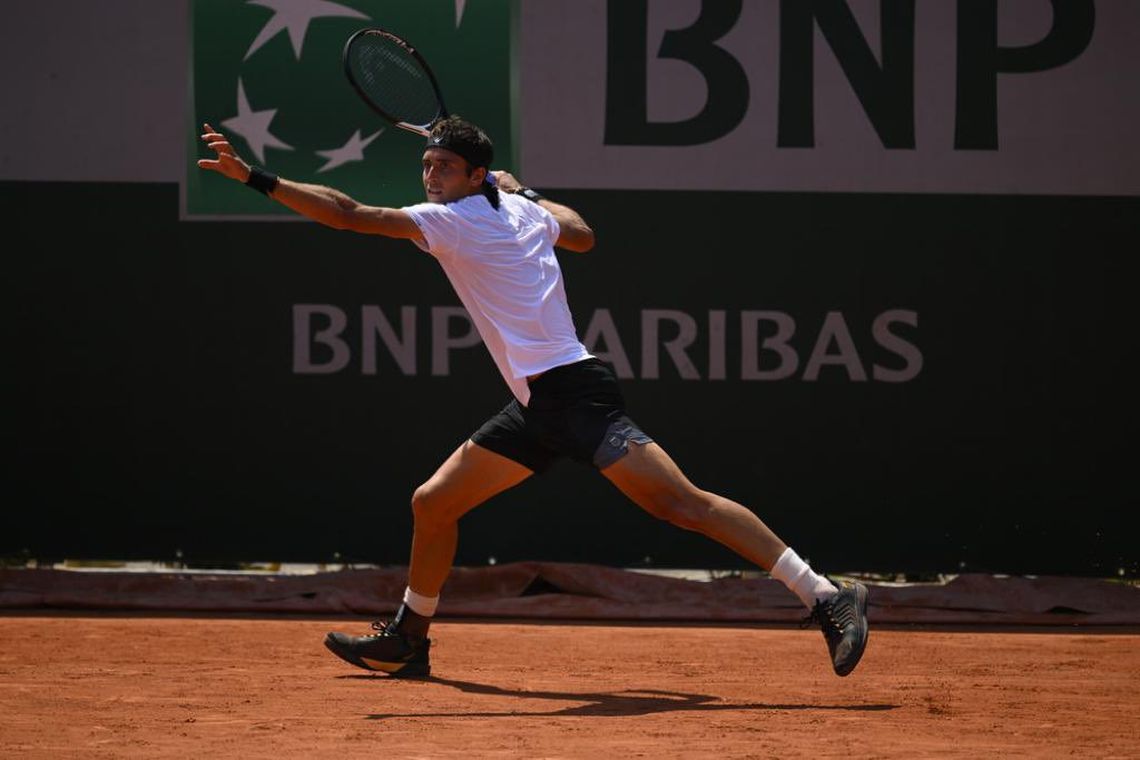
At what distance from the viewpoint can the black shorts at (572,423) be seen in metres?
4.87

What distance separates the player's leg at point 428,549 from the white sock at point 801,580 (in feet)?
2.65

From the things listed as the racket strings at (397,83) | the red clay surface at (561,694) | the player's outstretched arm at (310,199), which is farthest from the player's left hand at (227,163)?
the red clay surface at (561,694)

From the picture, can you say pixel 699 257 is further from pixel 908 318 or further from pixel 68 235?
pixel 68 235

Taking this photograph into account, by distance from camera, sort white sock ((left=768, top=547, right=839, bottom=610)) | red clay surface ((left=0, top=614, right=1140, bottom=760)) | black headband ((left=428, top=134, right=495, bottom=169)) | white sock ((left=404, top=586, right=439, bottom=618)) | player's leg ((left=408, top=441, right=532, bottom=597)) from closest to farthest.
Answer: red clay surface ((left=0, top=614, right=1140, bottom=760)) → white sock ((left=768, top=547, right=839, bottom=610)) → black headband ((left=428, top=134, right=495, bottom=169)) → player's leg ((left=408, top=441, right=532, bottom=597)) → white sock ((left=404, top=586, right=439, bottom=618))

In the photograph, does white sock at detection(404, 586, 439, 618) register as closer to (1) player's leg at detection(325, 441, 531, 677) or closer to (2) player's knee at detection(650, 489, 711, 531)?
(1) player's leg at detection(325, 441, 531, 677)

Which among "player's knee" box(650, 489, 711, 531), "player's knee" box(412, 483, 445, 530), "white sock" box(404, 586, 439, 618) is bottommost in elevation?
"white sock" box(404, 586, 439, 618)

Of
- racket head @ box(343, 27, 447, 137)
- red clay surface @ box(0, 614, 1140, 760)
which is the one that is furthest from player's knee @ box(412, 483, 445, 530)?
racket head @ box(343, 27, 447, 137)

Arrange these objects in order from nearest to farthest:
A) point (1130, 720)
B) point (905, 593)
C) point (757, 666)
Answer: point (1130, 720), point (757, 666), point (905, 593)

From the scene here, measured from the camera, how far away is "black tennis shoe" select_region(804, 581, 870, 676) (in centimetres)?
468

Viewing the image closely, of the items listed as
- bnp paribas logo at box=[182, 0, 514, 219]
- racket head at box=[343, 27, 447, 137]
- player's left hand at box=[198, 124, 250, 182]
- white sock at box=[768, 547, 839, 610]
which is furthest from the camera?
bnp paribas logo at box=[182, 0, 514, 219]

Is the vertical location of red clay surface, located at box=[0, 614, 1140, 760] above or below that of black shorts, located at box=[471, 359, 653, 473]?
below

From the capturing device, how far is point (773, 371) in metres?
7.17

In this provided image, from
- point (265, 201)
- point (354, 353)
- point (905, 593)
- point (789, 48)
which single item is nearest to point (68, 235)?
point (265, 201)

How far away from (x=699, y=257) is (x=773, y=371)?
21.7 inches
